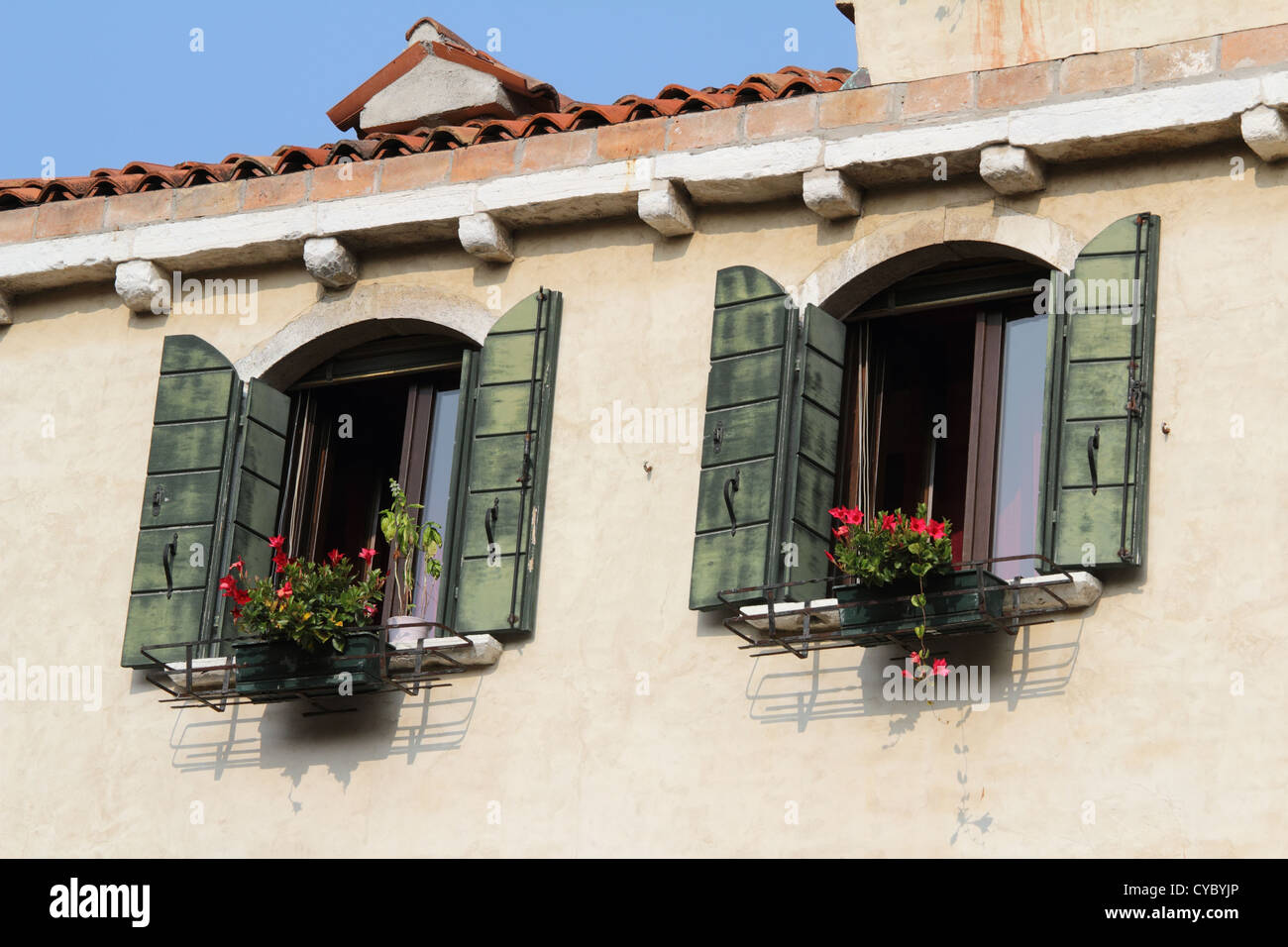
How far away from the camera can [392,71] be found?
12.7m

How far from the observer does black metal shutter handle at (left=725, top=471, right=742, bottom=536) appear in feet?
34.4

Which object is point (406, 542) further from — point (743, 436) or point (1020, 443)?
point (1020, 443)

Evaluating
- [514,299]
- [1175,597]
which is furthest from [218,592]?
[1175,597]

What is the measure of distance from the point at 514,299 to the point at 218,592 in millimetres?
1765

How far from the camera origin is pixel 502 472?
10992mm

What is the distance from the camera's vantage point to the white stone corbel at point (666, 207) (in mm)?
11094

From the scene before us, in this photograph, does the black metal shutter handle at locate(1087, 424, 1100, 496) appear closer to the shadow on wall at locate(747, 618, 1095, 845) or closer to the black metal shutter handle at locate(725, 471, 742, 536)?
the shadow on wall at locate(747, 618, 1095, 845)

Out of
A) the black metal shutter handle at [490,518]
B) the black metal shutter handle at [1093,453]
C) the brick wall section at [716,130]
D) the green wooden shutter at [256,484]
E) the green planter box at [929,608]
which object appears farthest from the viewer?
the green wooden shutter at [256,484]

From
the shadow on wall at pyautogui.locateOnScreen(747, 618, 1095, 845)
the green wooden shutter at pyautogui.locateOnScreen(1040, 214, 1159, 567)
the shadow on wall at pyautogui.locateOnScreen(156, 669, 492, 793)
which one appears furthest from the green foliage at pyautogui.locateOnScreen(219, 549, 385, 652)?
the green wooden shutter at pyautogui.locateOnScreen(1040, 214, 1159, 567)

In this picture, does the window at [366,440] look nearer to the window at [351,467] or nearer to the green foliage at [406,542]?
the window at [351,467]

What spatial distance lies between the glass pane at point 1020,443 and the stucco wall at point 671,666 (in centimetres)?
49

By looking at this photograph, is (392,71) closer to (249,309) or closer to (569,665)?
(249,309)

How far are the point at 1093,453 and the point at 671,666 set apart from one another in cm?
185

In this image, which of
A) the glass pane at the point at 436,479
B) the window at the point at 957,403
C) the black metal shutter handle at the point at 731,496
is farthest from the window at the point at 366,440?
the window at the point at 957,403
